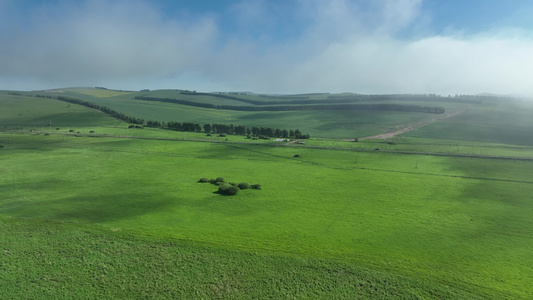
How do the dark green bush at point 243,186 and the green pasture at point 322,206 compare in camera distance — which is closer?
the green pasture at point 322,206

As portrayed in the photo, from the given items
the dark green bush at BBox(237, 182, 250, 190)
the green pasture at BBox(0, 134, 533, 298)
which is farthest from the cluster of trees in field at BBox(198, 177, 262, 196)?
the green pasture at BBox(0, 134, 533, 298)

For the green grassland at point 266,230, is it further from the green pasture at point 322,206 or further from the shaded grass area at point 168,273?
the green pasture at point 322,206

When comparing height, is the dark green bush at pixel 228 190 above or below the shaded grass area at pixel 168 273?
above

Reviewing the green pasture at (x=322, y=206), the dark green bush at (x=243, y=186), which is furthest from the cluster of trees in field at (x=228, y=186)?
the green pasture at (x=322, y=206)

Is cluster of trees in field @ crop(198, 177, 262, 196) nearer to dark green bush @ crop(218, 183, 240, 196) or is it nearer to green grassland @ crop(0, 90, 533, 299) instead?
dark green bush @ crop(218, 183, 240, 196)

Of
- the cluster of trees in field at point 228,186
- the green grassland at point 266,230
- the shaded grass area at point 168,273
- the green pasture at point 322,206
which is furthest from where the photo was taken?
the cluster of trees in field at point 228,186

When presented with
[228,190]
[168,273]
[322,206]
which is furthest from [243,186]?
[168,273]

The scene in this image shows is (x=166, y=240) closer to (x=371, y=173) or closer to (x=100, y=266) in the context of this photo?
(x=100, y=266)
